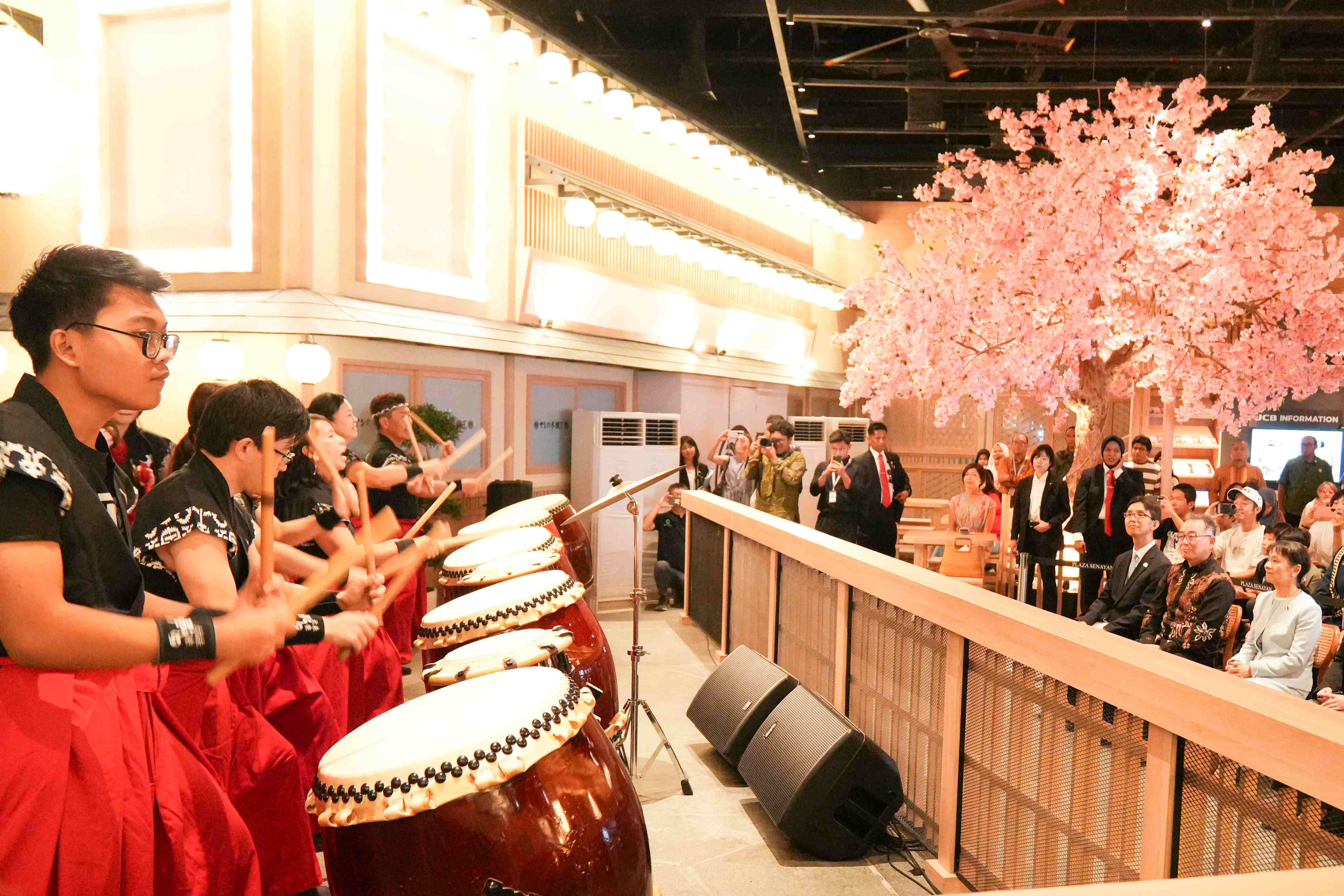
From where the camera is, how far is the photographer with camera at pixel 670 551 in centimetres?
762

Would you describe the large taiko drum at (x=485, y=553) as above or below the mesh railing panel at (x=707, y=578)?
above

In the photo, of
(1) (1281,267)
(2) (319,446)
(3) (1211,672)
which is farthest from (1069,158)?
(2) (319,446)

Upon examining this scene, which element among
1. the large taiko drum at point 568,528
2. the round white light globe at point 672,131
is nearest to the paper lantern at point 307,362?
the large taiko drum at point 568,528

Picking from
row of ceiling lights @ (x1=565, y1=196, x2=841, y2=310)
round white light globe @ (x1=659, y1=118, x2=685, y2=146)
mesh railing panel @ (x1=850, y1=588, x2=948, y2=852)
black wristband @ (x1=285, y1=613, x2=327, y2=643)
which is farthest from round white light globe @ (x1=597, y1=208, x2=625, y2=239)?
black wristband @ (x1=285, y1=613, x2=327, y2=643)

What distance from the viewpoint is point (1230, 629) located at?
4152 mm

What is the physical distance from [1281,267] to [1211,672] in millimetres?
7934

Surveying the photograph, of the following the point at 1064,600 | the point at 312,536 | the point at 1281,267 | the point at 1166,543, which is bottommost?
the point at 1064,600

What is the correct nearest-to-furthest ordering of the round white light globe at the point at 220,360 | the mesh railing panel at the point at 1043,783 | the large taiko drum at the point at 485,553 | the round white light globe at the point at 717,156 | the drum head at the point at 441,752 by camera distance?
the drum head at the point at 441,752 → the mesh railing panel at the point at 1043,783 → the large taiko drum at the point at 485,553 → the round white light globe at the point at 220,360 → the round white light globe at the point at 717,156

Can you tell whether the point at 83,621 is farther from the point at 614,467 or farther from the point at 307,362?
the point at 614,467

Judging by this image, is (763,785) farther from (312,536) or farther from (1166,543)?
(1166,543)

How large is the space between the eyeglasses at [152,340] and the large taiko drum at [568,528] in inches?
123

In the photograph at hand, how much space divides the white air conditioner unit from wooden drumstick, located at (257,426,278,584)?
611 centimetres

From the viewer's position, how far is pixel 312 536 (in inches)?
123

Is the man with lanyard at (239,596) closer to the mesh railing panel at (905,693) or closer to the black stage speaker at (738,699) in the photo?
the black stage speaker at (738,699)
